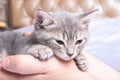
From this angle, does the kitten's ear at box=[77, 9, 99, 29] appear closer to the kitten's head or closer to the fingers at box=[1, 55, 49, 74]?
the kitten's head

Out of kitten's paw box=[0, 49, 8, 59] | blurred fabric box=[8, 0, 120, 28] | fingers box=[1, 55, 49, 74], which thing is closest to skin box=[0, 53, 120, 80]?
fingers box=[1, 55, 49, 74]

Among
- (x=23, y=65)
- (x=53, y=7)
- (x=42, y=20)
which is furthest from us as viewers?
(x=53, y=7)

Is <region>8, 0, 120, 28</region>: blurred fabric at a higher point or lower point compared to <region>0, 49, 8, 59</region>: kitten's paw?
lower

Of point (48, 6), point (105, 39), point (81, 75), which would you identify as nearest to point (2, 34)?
point (81, 75)

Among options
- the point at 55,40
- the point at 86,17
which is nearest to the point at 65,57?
the point at 55,40

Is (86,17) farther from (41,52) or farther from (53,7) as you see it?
(53,7)

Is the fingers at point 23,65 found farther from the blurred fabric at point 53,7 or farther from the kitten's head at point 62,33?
the blurred fabric at point 53,7

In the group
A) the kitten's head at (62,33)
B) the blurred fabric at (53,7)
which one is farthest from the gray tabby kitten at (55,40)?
the blurred fabric at (53,7)

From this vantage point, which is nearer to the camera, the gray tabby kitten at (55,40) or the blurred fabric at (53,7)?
the gray tabby kitten at (55,40)
